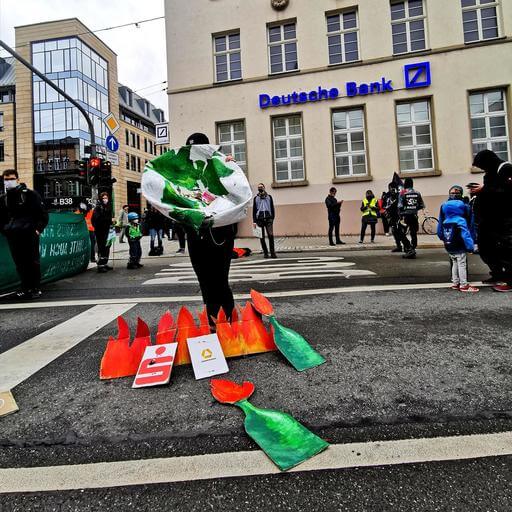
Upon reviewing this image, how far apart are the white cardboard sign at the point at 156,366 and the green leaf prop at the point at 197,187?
2.99 ft

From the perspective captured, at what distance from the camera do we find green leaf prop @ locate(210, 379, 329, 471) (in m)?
1.68

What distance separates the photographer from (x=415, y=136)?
16.2 m

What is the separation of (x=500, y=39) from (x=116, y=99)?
140ft

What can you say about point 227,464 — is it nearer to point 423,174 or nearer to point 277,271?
point 277,271

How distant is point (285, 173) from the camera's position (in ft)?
56.7

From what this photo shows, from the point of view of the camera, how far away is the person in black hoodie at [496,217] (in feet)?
16.5

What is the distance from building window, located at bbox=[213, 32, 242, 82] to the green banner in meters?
12.2

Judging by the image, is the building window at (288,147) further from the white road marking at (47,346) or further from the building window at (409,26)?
the white road marking at (47,346)

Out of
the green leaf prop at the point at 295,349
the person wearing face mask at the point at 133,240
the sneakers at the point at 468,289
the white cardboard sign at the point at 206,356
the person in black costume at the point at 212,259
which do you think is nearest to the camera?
the white cardboard sign at the point at 206,356

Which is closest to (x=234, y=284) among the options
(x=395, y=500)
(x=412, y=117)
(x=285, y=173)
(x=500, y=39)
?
(x=395, y=500)

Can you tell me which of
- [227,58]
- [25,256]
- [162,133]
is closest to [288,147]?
[227,58]

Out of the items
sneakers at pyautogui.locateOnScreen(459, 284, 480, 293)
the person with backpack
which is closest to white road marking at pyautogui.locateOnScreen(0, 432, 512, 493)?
sneakers at pyautogui.locateOnScreen(459, 284, 480, 293)

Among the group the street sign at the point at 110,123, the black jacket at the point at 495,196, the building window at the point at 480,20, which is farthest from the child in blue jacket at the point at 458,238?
the building window at the point at 480,20

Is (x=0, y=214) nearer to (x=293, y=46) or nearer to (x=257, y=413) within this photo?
(x=257, y=413)
